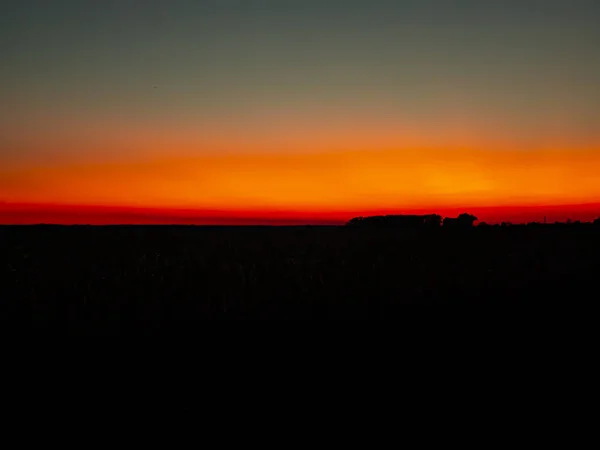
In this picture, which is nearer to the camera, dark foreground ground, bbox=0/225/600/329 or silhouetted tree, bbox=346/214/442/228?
dark foreground ground, bbox=0/225/600/329

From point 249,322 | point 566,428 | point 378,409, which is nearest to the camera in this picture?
point 566,428

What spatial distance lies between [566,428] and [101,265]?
17.8 metres

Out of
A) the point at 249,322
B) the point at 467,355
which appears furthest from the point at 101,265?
the point at 467,355

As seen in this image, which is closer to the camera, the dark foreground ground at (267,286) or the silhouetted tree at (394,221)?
the dark foreground ground at (267,286)

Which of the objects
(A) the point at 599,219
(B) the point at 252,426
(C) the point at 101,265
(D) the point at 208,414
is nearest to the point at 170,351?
(D) the point at 208,414

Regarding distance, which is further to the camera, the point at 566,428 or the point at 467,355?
the point at 467,355

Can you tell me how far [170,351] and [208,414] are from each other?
2988 mm

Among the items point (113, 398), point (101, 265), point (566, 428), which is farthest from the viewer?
point (101, 265)

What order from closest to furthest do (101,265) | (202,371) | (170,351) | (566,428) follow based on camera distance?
(566,428)
(202,371)
(170,351)
(101,265)

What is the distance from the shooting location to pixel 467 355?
9242 mm

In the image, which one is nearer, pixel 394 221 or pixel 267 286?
pixel 267 286

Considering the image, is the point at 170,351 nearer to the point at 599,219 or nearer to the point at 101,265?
the point at 101,265

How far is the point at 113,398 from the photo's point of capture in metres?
7.76

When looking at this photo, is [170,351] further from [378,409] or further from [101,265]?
[101,265]
